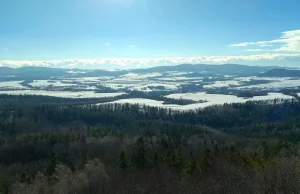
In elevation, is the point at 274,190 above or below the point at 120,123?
above

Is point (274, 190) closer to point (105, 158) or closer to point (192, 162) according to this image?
point (192, 162)

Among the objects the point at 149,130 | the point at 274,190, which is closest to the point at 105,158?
the point at 149,130

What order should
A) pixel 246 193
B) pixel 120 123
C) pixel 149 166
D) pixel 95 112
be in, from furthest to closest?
pixel 95 112 < pixel 120 123 < pixel 149 166 < pixel 246 193

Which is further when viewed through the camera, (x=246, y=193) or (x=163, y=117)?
(x=163, y=117)

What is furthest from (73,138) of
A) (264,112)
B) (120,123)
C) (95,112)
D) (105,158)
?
(264,112)

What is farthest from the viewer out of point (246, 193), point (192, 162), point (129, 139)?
point (129, 139)

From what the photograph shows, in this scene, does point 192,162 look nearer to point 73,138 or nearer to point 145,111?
point 73,138
